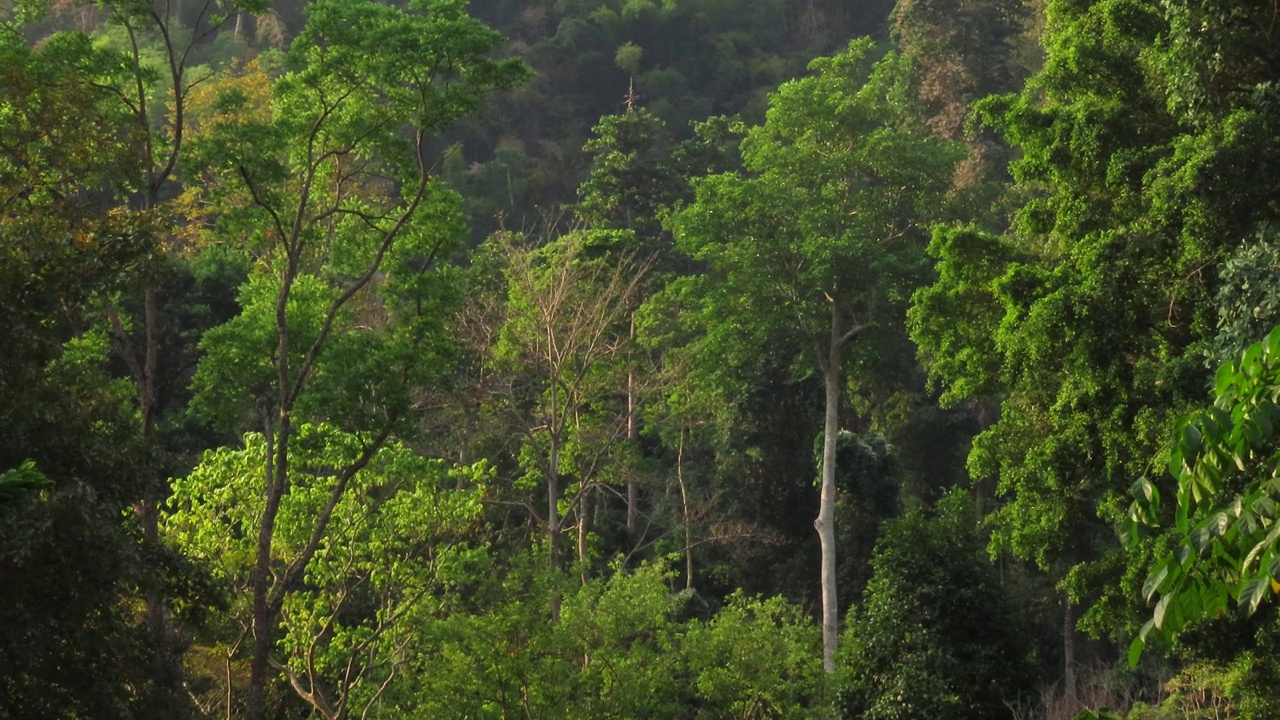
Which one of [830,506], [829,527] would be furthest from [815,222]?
[829,527]

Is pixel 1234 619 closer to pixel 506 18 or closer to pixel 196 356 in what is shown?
pixel 196 356

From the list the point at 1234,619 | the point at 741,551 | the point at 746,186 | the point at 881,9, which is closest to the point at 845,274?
the point at 746,186

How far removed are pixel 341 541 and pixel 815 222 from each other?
1157 centimetres

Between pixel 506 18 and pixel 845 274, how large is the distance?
27.6 metres

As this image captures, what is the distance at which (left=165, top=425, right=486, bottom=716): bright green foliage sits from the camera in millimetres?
15805

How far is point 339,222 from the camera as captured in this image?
639 inches

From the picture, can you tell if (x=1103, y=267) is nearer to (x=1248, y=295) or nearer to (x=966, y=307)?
(x=1248, y=295)

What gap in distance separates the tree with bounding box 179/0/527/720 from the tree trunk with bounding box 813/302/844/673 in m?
10.3

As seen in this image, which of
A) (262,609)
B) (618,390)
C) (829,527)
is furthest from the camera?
(618,390)

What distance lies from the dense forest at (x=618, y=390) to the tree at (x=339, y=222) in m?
0.05

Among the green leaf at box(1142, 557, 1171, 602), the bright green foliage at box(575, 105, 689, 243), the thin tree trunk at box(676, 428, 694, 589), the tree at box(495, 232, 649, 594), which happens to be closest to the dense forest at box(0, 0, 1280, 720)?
the green leaf at box(1142, 557, 1171, 602)

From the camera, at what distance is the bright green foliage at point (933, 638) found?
14.9 m

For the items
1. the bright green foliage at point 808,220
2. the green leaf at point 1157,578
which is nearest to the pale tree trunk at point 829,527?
the bright green foliage at point 808,220

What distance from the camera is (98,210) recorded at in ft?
40.6
